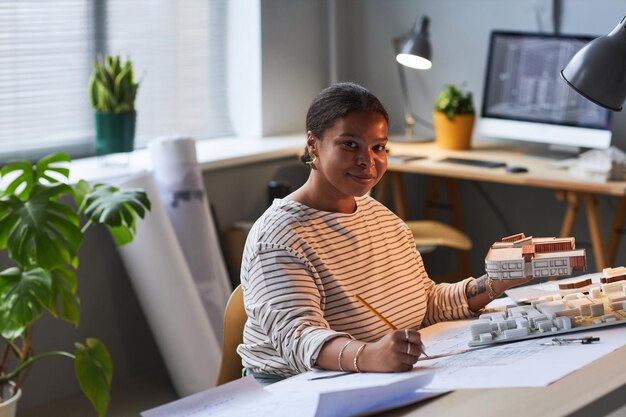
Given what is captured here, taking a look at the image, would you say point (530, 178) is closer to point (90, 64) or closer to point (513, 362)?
point (90, 64)

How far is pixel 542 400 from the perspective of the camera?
4.85ft

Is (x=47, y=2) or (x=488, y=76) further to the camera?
(x=488, y=76)

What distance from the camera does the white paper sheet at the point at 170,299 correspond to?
142 inches

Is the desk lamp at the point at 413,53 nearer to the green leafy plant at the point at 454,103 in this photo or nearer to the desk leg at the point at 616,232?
the green leafy plant at the point at 454,103

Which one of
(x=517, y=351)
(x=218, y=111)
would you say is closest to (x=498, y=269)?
(x=517, y=351)

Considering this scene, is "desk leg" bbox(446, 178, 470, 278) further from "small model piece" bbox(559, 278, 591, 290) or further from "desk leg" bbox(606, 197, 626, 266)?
"small model piece" bbox(559, 278, 591, 290)

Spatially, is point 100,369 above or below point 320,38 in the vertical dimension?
below

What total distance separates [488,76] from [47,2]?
181 cm

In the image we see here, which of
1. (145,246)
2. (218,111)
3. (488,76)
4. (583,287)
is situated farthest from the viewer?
(218,111)

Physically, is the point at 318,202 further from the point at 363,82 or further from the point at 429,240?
the point at 363,82

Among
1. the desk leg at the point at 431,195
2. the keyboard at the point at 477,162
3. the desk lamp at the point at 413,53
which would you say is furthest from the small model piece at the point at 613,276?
the desk leg at the point at 431,195

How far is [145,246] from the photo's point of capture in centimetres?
360

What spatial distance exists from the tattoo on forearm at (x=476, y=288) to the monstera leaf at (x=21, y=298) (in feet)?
4.26

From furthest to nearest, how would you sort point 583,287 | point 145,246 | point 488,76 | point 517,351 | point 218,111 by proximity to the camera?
point 218,111
point 488,76
point 145,246
point 583,287
point 517,351
